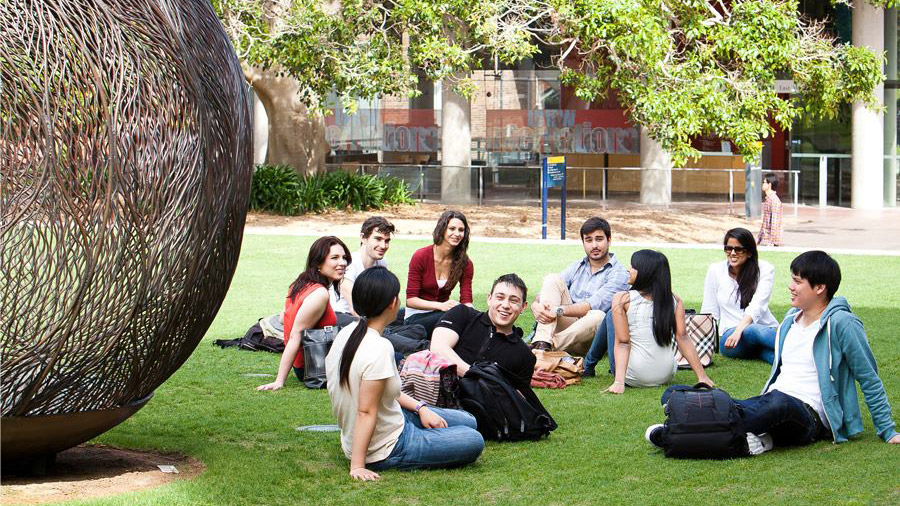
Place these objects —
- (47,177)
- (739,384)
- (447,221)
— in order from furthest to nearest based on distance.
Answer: (447,221), (739,384), (47,177)

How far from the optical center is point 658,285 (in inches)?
320

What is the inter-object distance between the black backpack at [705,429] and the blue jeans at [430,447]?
3.37ft

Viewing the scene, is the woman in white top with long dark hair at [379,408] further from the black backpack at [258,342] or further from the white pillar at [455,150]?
the white pillar at [455,150]

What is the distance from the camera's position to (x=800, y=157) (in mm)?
29219

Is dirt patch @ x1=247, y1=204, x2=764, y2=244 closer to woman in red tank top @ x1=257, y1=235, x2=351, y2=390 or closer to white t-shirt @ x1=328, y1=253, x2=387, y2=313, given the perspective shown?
white t-shirt @ x1=328, y1=253, x2=387, y2=313

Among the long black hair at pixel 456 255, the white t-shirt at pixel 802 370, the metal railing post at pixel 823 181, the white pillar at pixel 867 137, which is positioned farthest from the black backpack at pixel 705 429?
the metal railing post at pixel 823 181

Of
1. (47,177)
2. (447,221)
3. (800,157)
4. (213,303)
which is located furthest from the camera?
(800,157)

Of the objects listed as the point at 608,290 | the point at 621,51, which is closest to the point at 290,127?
the point at 621,51

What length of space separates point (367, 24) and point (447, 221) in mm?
10799

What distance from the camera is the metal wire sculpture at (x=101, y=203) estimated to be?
524cm

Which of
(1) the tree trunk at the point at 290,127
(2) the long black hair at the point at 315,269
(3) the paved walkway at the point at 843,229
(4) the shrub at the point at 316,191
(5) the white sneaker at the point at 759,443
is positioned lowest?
(5) the white sneaker at the point at 759,443

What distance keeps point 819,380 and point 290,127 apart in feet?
67.1

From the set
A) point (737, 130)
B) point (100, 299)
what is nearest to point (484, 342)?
point (100, 299)

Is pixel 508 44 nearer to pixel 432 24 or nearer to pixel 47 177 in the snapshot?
pixel 432 24
